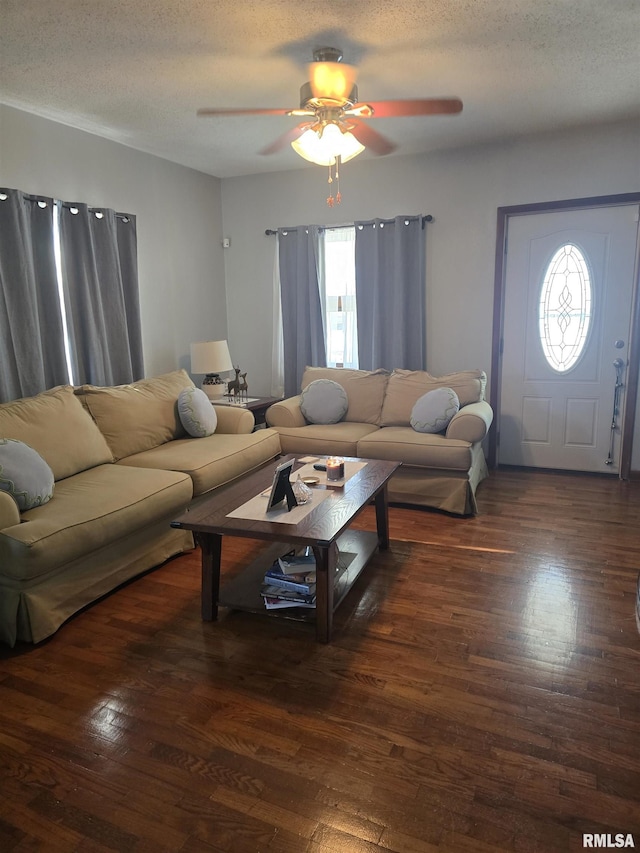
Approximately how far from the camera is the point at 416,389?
430cm

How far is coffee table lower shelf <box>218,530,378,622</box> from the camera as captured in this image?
2391 mm

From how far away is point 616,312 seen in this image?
4219 mm

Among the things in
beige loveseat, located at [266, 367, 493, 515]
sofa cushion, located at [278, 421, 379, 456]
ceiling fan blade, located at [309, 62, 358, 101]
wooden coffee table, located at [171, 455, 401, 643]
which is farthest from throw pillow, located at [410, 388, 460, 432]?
ceiling fan blade, located at [309, 62, 358, 101]

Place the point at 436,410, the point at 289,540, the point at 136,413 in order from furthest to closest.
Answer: the point at 436,410
the point at 136,413
the point at 289,540

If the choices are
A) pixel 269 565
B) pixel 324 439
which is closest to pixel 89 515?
pixel 269 565

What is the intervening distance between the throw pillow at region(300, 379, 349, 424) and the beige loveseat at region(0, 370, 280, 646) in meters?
0.47

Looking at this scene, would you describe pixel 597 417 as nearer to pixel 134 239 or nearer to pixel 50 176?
pixel 134 239

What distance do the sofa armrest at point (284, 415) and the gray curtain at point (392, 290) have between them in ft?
2.96

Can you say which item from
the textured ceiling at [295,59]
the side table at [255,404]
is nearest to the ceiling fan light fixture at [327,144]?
the textured ceiling at [295,59]

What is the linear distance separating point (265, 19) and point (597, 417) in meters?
3.59

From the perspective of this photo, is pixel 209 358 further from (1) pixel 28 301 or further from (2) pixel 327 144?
(2) pixel 327 144

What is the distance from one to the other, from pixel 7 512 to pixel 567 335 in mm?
4036

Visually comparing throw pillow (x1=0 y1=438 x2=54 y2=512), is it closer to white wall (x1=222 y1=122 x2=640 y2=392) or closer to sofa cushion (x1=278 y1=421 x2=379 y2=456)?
sofa cushion (x1=278 y1=421 x2=379 y2=456)

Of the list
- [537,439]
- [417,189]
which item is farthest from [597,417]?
[417,189]
